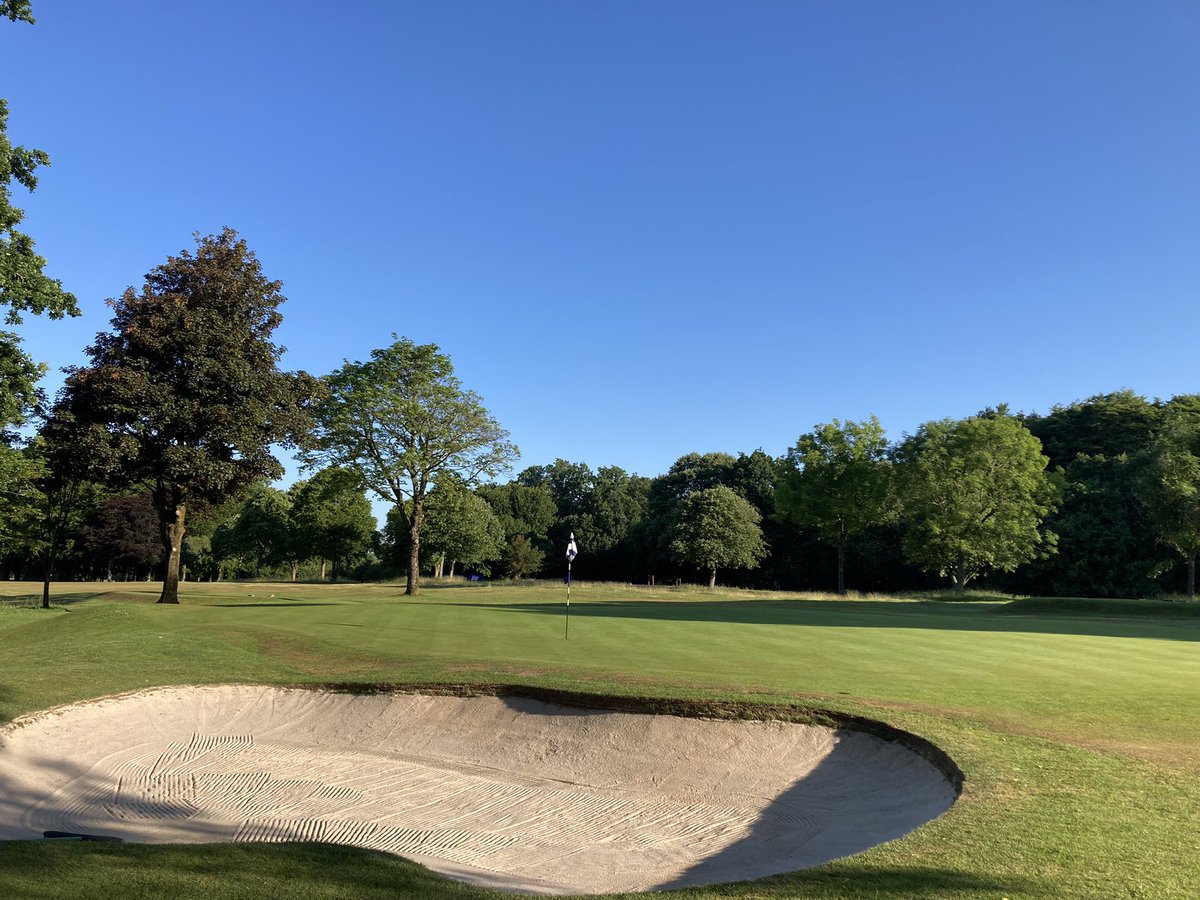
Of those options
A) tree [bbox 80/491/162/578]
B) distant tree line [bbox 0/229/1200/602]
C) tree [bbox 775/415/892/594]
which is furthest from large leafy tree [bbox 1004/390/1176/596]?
tree [bbox 80/491/162/578]

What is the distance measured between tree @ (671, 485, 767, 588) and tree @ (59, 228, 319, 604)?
1911 inches

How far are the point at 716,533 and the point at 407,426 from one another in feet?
125

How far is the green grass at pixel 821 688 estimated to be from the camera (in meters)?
5.48

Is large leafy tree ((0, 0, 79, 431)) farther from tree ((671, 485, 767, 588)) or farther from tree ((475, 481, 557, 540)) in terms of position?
tree ((475, 481, 557, 540))

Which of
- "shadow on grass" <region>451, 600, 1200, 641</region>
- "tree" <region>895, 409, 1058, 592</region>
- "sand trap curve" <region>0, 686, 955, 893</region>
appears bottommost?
"sand trap curve" <region>0, 686, 955, 893</region>

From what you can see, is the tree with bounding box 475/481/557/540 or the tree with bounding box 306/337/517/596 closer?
the tree with bounding box 306/337/517/596

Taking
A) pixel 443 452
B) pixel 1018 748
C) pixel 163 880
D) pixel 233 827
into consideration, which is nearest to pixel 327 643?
pixel 233 827

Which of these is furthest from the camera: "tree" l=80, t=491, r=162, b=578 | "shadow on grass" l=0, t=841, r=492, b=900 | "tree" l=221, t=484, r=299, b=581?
"tree" l=221, t=484, r=299, b=581

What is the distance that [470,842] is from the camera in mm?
8672

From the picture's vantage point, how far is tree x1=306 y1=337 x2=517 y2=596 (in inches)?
1742

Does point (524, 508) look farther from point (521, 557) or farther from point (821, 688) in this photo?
point (821, 688)

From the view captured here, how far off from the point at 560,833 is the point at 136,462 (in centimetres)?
2641

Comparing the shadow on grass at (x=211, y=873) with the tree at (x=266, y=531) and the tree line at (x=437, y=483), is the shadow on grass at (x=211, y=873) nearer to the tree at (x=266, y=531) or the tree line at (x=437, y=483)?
the tree line at (x=437, y=483)

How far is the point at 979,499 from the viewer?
5222cm
